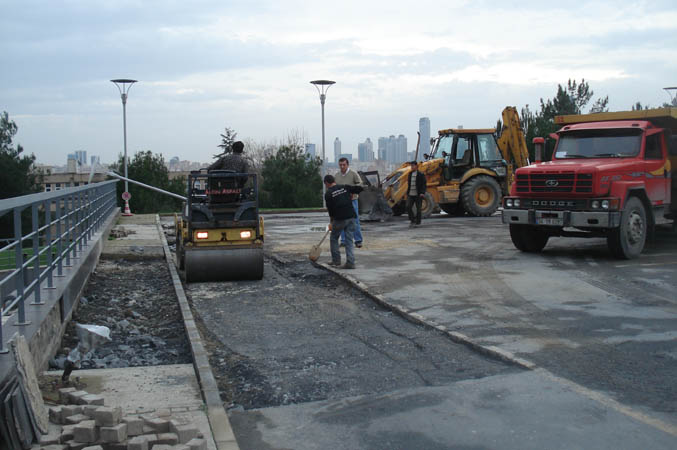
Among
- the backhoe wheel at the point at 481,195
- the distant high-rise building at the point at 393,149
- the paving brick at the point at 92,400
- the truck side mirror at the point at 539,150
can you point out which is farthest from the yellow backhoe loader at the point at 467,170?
the distant high-rise building at the point at 393,149

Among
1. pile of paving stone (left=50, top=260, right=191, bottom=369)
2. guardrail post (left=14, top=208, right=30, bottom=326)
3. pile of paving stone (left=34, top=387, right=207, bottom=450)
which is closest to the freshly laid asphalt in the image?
pile of paving stone (left=34, top=387, right=207, bottom=450)

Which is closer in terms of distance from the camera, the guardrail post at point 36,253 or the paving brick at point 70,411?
the paving brick at point 70,411

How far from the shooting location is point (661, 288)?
9.62m

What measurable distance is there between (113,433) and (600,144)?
11447mm

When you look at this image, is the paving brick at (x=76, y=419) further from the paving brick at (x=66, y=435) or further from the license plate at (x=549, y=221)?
the license plate at (x=549, y=221)

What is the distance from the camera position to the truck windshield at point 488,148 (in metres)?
23.2

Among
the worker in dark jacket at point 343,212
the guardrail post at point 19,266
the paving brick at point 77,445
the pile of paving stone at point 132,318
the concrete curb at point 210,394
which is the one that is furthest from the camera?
the worker in dark jacket at point 343,212

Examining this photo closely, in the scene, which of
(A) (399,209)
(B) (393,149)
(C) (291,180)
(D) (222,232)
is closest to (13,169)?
(C) (291,180)

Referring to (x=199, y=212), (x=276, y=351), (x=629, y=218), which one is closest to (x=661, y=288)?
(x=629, y=218)

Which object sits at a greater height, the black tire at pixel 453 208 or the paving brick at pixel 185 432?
the black tire at pixel 453 208

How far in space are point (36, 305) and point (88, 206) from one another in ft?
21.6

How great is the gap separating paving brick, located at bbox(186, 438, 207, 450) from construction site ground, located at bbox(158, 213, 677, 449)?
1.63 feet

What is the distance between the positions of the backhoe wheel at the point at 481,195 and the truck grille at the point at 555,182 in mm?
9445

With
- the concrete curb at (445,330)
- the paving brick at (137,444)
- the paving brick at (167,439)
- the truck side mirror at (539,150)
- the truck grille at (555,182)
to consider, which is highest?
the truck side mirror at (539,150)
